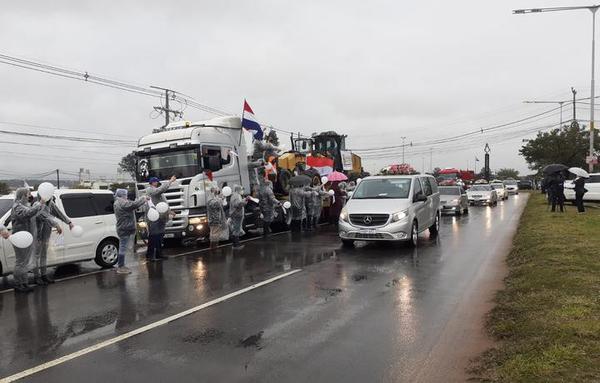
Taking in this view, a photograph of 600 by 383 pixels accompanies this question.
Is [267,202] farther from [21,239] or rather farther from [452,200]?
[452,200]

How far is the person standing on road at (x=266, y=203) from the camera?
15555 mm

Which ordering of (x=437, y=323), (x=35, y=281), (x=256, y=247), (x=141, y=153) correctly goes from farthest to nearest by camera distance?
(x=141, y=153), (x=256, y=247), (x=35, y=281), (x=437, y=323)

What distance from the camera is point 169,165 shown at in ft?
44.7

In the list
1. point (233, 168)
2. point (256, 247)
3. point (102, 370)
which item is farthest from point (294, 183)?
point (102, 370)

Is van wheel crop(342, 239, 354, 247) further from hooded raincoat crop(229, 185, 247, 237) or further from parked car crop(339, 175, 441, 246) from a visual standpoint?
hooded raincoat crop(229, 185, 247, 237)

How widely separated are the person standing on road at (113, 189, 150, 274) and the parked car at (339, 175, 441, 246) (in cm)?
487

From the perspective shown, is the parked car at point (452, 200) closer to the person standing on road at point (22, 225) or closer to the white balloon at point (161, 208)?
the white balloon at point (161, 208)

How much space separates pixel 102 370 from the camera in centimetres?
457

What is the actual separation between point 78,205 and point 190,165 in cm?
379

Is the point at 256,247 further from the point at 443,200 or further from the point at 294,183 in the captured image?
the point at 443,200

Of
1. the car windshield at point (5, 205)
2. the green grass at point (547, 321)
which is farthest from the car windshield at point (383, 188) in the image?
the car windshield at point (5, 205)

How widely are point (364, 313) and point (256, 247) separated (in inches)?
277

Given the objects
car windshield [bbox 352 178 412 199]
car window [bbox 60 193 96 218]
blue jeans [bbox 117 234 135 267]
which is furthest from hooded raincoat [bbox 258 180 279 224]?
car window [bbox 60 193 96 218]

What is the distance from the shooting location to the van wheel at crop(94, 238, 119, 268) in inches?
408
